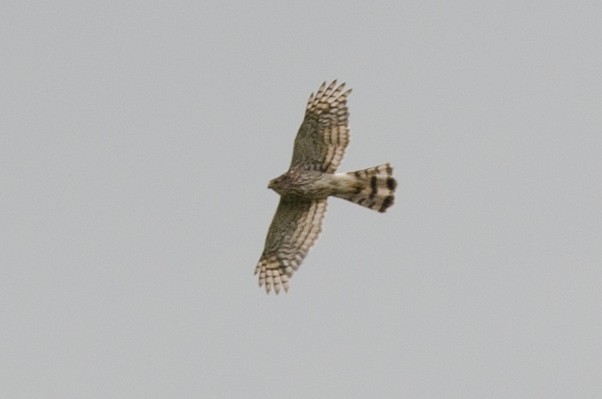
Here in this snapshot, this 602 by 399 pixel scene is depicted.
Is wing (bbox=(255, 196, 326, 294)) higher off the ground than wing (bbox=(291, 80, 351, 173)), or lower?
lower

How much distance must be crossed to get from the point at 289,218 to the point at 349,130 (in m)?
2.28

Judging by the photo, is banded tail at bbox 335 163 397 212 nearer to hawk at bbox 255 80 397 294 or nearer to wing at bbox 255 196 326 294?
hawk at bbox 255 80 397 294

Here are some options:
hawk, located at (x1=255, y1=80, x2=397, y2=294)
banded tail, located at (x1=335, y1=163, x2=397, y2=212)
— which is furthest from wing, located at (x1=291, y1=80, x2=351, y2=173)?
banded tail, located at (x1=335, y1=163, x2=397, y2=212)

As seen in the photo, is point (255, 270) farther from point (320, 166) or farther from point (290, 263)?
point (320, 166)

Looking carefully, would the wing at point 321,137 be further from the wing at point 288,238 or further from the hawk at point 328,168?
the wing at point 288,238

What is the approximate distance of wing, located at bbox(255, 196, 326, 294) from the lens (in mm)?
28031

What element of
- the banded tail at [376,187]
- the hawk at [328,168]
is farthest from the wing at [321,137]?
the banded tail at [376,187]

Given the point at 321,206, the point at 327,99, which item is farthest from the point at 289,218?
the point at 327,99

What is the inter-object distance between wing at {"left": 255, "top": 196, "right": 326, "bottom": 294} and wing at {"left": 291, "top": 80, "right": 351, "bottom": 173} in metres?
1.03

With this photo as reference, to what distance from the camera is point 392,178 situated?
2736 centimetres

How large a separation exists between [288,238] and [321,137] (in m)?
2.48

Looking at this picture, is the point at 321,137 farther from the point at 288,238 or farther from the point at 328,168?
the point at 288,238

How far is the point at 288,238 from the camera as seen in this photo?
1118 inches

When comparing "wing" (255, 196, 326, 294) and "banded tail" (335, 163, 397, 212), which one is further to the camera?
"wing" (255, 196, 326, 294)
